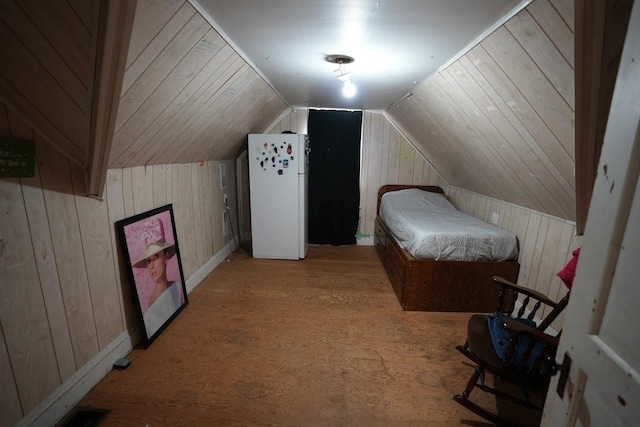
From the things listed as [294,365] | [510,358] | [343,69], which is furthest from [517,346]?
[343,69]

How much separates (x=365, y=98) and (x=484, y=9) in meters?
2.03

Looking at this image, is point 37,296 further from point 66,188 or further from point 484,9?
point 484,9

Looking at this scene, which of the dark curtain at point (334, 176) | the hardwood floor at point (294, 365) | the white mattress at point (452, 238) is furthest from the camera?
the dark curtain at point (334, 176)

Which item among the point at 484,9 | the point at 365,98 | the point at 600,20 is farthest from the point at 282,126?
the point at 600,20

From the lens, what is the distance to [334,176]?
13.9ft

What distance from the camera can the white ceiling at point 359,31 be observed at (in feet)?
4.30

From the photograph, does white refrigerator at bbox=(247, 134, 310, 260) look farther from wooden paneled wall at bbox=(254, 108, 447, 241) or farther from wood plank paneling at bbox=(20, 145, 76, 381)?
wood plank paneling at bbox=(20, 145, 76, 381)

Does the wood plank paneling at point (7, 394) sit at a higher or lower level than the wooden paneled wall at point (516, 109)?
lower

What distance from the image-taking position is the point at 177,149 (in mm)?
2449

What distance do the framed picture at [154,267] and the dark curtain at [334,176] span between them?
2.18 m

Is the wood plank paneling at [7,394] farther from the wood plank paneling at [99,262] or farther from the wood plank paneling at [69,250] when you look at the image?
the wood plank paneling at [99,262]

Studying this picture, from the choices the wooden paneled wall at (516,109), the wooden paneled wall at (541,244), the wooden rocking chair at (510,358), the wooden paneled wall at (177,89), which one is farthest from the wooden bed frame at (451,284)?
the wooden paneled wall at (177,89)

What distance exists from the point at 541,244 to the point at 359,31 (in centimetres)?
206

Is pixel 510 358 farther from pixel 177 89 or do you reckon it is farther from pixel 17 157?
pixel 17 157
